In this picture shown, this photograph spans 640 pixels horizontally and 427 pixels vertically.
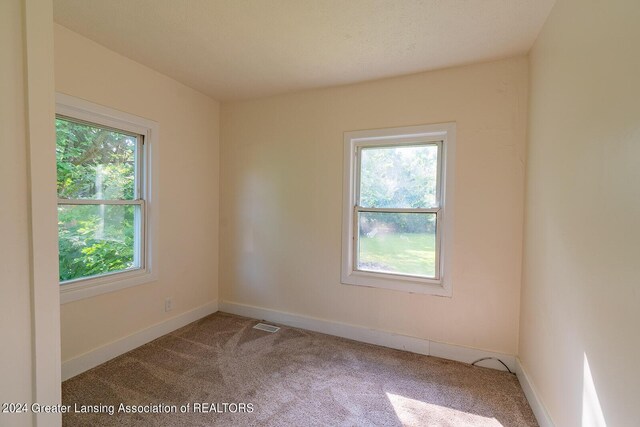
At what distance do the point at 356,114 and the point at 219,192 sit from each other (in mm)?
1843

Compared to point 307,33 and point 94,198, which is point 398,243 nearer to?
point 307,33

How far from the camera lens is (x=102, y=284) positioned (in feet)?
7.40

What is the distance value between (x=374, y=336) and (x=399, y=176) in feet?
5.01

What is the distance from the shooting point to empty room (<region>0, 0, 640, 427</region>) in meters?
1.04

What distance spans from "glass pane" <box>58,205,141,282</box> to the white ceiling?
1.30m

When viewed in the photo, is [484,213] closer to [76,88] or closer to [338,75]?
[338,75]

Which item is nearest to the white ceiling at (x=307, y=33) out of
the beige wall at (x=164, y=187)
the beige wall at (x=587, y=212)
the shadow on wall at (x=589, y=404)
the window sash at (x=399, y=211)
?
the beige wall at (x=164, y=187)

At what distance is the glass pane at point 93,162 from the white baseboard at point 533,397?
3389mm

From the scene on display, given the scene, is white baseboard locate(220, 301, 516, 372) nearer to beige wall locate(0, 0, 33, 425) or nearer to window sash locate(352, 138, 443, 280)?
window sash locate(352, 138, 443, 280)

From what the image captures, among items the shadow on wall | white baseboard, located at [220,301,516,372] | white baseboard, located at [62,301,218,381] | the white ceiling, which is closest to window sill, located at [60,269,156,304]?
white baseboard, located at [62,301,218,381]

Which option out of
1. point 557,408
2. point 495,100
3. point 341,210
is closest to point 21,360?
point 341,210

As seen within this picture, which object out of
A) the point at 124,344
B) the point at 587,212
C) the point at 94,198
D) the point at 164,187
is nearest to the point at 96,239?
the point at 94,198

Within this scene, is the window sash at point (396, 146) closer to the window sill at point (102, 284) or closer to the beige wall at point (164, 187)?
the beige wall at point (164, 187)

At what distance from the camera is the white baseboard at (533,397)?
1611 mm
